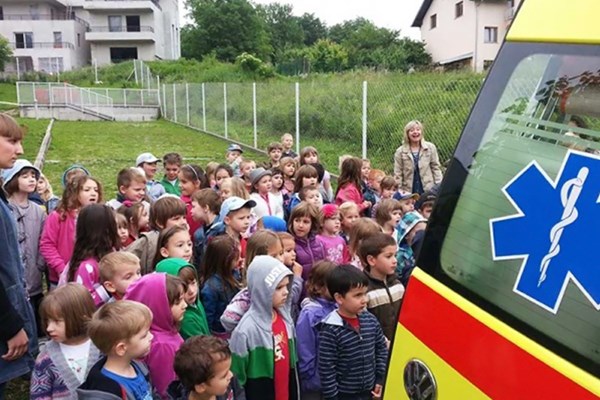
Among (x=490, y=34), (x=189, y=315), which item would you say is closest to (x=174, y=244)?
(x=189, y=315)


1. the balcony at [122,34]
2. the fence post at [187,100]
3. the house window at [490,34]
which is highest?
the balcony at [122,34]

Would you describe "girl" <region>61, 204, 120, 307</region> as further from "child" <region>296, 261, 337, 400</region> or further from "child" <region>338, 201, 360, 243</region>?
"child" <region>338, 201, 360, 243</region>

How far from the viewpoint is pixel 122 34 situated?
58406 millimetres

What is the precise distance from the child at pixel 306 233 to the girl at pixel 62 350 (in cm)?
218

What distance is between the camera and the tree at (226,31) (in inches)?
2564

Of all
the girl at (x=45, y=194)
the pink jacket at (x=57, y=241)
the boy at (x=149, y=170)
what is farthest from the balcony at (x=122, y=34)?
the pink jacket at (x=57, y=241)

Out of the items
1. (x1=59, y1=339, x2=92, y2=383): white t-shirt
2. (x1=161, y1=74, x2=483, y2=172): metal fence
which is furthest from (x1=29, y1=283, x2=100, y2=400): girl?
(x1=161, y1=74, x2=483, y2=172): metal fence

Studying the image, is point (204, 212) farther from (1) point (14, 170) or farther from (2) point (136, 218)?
(1) point (14, 170)

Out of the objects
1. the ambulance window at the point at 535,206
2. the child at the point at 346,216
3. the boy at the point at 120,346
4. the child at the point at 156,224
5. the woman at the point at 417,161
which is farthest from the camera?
the woman at the point at 417,161

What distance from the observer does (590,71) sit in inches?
60.5

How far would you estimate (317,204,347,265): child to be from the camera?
16.8ft

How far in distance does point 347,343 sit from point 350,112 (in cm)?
952

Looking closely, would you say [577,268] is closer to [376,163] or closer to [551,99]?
[551,99]

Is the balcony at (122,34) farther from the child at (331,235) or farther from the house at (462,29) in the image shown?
the child at (331,235)
